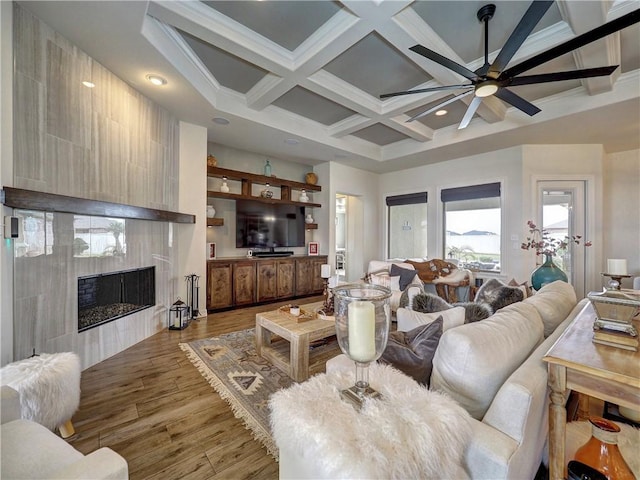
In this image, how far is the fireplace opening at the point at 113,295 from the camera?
2.54 metres

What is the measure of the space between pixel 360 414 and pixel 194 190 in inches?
152

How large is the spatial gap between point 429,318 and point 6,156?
3.02 metres

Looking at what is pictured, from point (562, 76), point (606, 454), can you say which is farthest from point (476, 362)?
point (562, 76)

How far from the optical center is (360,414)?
34.9 inches

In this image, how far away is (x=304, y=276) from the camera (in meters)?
5.50

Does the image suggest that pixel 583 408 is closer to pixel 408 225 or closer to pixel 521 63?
pixel 521 63

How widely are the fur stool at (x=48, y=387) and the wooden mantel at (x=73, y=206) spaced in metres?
1.07

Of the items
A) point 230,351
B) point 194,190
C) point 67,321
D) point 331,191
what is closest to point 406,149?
point 331,191

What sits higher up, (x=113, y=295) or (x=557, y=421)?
(x=113, y=295)

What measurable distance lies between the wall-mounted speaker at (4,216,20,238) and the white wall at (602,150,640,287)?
729 cm

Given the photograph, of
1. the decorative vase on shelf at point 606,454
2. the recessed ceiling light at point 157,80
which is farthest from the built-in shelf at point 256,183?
the decorative vase on shelf at point 606,454

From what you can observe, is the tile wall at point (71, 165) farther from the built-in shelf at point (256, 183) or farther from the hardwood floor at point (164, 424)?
the built-in shelf at point (256, 183)

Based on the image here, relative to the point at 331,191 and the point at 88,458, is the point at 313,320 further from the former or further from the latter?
the point at 331,191

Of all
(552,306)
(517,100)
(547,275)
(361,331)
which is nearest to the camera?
(361,331)
